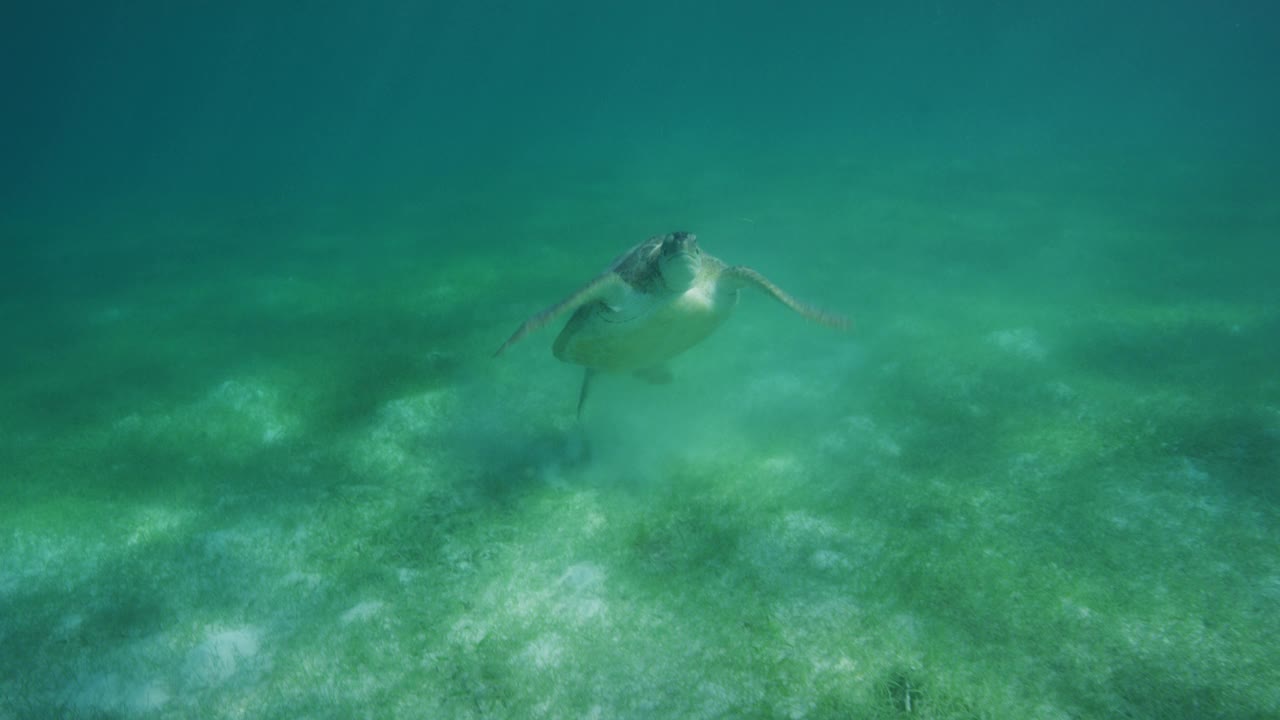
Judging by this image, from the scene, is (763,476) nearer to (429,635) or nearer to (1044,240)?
(429,635)

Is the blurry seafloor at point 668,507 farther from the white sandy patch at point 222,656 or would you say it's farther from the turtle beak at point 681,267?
the turtle beak at point 681,267

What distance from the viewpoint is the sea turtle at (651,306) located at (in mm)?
5375

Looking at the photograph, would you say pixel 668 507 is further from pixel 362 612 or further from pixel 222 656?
pixel 222 656

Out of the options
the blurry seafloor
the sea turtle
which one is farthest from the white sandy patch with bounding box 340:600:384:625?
the sea turtle

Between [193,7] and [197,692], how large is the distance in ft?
317

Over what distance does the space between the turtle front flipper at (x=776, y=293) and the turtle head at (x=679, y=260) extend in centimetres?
66

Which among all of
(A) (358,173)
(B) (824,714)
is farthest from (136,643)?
(A) (358,173)

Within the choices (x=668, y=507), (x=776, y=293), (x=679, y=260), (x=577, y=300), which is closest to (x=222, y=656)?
A: (x=668, y=507)

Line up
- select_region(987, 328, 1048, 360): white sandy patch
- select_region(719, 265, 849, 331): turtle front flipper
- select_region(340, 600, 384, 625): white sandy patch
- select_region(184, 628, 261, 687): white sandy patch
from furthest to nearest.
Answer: select_region(987, 328, 1048, 360): white sandy patch, select_region(719, 265, 849, 331): turtle front flipper, select_region(340, 600, 384, 625): white sandy patch, select_region(184, 628, 261, 687): white sandy patch

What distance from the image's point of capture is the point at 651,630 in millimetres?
3609

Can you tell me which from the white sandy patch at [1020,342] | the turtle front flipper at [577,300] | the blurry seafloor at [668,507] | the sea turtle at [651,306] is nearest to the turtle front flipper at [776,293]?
the sea turtle at [651,306]

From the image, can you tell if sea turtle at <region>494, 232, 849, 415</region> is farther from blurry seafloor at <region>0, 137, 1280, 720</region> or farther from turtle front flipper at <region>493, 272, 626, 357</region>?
blurry seafloor at <region>0, 137, 1280, 720</region>

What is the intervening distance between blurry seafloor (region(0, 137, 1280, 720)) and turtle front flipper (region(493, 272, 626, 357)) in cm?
122

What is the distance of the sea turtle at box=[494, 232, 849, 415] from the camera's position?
17.6 ft
